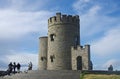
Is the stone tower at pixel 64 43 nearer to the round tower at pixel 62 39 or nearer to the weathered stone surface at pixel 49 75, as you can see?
the round tower at pixel 62 39

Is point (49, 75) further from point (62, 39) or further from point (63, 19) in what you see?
point (63, 19)


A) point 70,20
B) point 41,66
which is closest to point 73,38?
point 70,20

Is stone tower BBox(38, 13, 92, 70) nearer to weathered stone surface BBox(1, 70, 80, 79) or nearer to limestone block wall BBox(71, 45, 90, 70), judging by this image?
limestone block wall BBox(71, 45, 90, 70)

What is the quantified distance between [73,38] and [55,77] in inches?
543

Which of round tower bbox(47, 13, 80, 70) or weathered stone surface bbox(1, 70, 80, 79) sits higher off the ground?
round tower bbox(47, 13, 80, 70)

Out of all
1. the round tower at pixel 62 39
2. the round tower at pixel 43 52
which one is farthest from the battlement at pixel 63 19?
the round tower at pixel 43 52

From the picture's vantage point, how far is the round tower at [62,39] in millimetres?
57531

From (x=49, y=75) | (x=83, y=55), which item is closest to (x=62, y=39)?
(x=83, y=55)

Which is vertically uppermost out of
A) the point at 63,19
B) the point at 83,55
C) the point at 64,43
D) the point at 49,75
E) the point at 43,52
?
the point at 63,19

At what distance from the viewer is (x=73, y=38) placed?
58188 mm

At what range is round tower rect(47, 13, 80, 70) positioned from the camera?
57.5 meters

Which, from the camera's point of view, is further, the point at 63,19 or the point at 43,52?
the point at 43,52

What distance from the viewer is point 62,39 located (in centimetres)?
5781

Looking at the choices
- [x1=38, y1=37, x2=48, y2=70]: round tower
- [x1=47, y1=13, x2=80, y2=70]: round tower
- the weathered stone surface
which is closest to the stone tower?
[x1=47, y1=13, x2=80, y2=70]: round tower
